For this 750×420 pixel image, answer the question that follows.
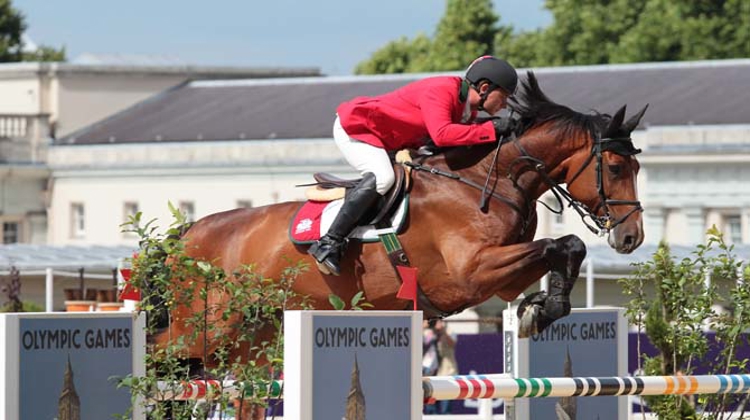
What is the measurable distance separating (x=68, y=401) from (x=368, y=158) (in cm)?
284

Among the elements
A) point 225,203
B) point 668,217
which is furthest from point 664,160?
point 225,203

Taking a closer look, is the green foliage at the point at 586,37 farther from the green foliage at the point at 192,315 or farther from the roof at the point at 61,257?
the green foliage at the point at 192,315

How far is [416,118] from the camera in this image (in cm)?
1055

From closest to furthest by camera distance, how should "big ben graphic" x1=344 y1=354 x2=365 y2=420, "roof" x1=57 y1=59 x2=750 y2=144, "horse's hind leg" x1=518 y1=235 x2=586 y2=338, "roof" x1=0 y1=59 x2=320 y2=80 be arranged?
"big ben graphic" x1=344 y1=354 x2=365 y2=420 < "horse's hind leg" x1=518 y1=235 x2=586 y2=338 < "roof" x1=57 y1=59 x2=750 y2=144 < "roof" x1=0 y1=59 x2=320 y2=80

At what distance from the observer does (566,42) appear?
71.1 m

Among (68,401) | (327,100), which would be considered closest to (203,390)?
(68,401)

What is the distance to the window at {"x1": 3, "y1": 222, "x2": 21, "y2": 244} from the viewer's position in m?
57.2

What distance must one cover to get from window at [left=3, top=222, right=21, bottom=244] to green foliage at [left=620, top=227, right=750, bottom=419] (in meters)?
47.7

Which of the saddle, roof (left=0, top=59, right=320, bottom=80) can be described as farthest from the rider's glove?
roof (left=0, top=59, right=320, bottom=80)

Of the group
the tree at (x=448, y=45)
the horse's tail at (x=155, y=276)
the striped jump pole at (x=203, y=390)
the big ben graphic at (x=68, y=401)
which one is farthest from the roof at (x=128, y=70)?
the big ben graphic at (x=68, y=401)

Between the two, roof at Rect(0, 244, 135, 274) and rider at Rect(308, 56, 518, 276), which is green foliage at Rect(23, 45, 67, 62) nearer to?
roof at Rect(0, 244, 135, 274)

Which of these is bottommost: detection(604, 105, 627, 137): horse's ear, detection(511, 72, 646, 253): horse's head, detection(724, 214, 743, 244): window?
detection(511, 72, 646, 253): horse's head

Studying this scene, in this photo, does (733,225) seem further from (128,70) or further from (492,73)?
(492,73)

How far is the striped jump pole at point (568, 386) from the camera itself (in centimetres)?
894
